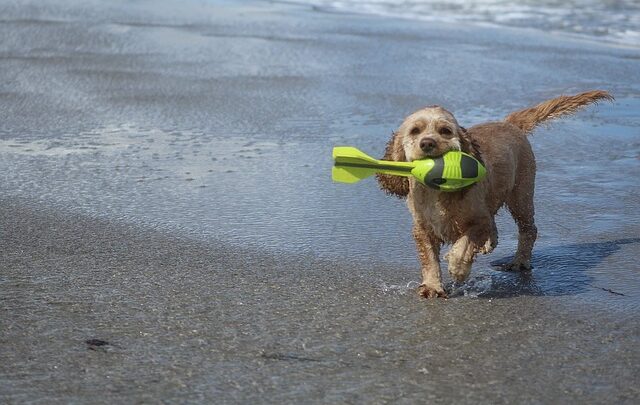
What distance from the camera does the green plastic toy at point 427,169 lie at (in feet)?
16.0

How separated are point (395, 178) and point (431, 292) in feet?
2.25

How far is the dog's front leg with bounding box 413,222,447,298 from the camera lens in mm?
4938

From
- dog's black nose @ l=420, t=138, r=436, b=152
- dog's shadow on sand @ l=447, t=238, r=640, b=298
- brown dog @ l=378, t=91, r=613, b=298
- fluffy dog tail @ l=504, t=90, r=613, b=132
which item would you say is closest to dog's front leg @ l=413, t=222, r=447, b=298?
brown dog @ l=378, t=91, r=613, b=298

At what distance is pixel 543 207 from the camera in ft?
21.4

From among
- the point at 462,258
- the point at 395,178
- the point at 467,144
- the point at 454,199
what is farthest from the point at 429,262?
the point at 467,144

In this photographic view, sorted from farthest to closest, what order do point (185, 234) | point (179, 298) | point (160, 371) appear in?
point (185, 234)
point (179, 298)
point (160, 371)

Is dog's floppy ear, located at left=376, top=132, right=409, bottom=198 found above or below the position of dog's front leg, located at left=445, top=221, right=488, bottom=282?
above

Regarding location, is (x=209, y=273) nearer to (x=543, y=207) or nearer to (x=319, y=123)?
(x=543, y=207)

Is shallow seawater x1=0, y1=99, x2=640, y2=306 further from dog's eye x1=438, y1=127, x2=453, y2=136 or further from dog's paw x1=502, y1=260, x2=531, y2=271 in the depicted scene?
dog's eye x1=438, y1=127, x2=453, y2=136

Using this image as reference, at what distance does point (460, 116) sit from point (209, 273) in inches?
178

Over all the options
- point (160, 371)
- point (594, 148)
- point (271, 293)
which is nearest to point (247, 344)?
point (160, 371)

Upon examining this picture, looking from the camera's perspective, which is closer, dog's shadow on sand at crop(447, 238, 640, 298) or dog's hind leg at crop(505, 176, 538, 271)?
dog's shadow on sand at crop(447, 238, 640, 298)

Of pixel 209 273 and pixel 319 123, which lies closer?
pixel 209 273

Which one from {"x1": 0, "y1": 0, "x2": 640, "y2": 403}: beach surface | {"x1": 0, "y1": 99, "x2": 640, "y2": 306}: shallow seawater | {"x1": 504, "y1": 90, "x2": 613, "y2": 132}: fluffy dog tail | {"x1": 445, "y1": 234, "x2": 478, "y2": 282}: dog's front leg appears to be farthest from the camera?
{"x1": 504, "y1": 90, "x2": 613, "y2": 132}: fluffy dog tail
